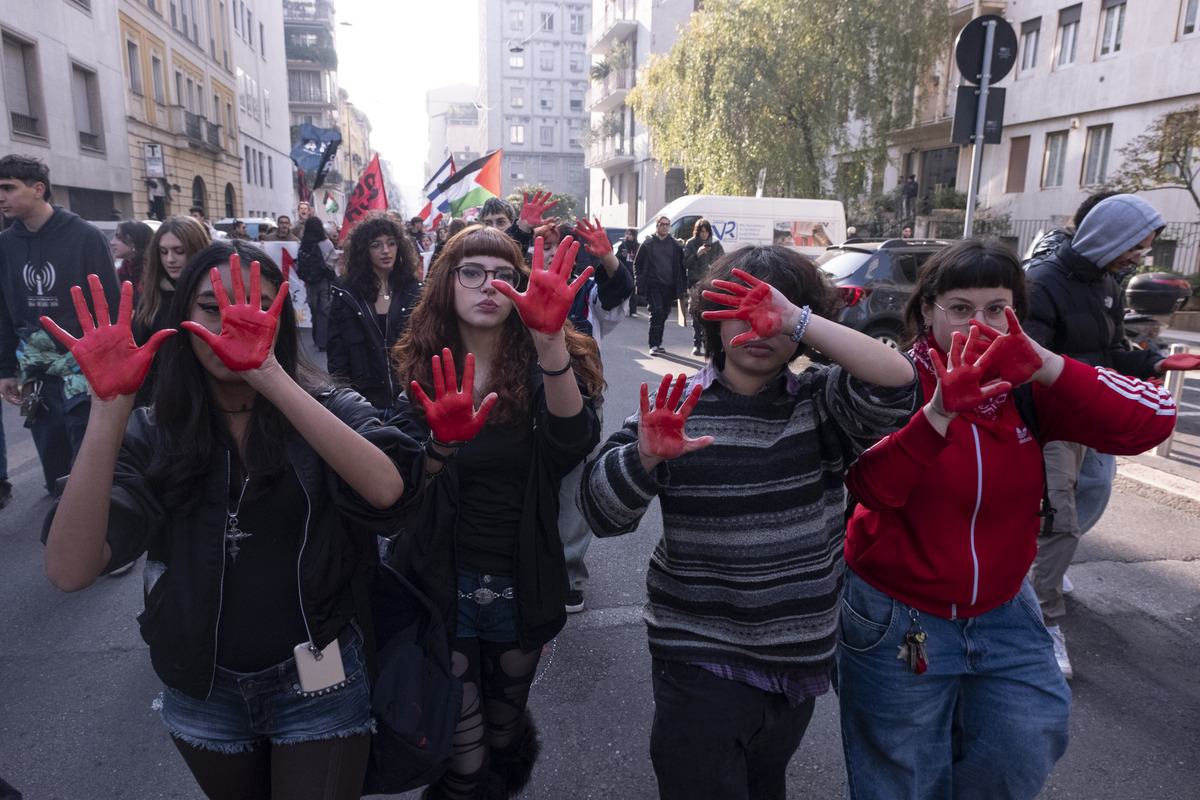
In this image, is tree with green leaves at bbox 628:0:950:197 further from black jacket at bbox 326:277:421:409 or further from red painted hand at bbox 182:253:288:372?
red painted hand at bbox 182:253:288:372

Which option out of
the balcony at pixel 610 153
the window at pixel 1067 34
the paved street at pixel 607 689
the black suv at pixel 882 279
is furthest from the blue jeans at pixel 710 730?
the balcony at pixel 610 153

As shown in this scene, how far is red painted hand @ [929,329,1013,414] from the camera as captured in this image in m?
1.67

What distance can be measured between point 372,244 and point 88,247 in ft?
5.31

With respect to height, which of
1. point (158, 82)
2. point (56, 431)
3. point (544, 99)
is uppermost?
point (544, 99)

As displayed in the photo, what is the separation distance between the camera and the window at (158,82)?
28078 mm

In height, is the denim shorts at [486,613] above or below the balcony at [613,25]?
below

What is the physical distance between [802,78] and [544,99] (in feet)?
193

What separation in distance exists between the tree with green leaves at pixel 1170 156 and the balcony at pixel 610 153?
1137 inches

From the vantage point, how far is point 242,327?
160 cm

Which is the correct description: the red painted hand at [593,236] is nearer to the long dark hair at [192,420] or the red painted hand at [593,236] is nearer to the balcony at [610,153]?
the long dark hair at [192,420]

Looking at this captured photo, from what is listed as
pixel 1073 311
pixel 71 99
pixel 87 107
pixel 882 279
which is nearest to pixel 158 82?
pixel 87 107

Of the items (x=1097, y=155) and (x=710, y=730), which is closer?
(x=710, y=730)

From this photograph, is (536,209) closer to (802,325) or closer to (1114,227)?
(1114,227)

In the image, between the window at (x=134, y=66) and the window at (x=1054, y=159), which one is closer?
the window at (x=1054, y=159)
